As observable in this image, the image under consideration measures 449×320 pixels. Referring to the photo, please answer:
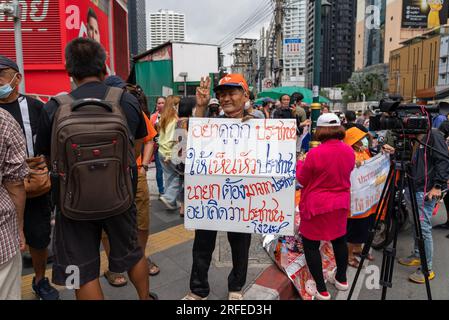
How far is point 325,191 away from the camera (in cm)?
286

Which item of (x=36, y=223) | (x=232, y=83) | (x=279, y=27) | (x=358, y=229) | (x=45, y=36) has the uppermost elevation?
(x=279, y=27)

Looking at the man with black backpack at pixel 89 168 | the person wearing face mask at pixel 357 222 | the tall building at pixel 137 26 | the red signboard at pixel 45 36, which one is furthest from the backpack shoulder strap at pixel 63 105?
the tall building at pixel 137 26

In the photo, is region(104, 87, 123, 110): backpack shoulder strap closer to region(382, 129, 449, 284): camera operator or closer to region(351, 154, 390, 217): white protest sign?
region(351, 154, 390, 217): white protest sign

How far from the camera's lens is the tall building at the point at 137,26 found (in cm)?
4485

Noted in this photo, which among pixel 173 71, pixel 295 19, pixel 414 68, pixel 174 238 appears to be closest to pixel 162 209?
pixel 174 238

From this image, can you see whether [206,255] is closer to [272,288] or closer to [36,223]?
[272,288]

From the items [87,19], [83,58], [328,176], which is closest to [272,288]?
[328,176]

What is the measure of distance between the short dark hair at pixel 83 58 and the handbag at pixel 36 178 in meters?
0.82

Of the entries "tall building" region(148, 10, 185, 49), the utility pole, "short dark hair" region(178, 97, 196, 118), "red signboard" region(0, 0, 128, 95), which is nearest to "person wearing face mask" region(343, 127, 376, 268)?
"short dark hair" region(178, 97, 196, 118)

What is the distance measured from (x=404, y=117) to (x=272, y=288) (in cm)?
183

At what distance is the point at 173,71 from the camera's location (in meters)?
15.8

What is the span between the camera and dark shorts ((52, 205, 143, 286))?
199 centimetres

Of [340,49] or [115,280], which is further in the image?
[340,49]

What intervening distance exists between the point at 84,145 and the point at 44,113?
41cm
